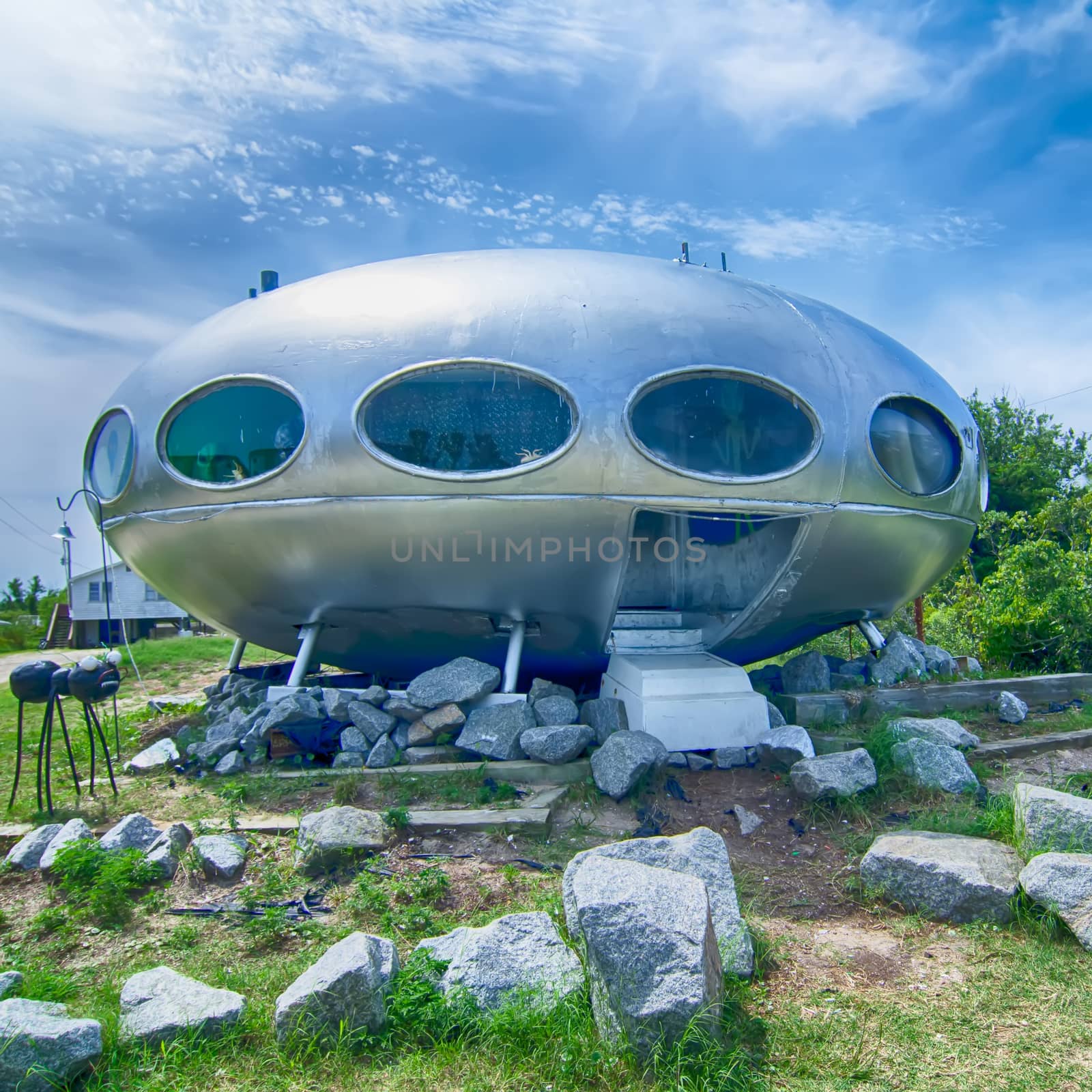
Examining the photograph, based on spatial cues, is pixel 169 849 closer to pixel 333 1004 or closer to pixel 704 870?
pixel 333 1004

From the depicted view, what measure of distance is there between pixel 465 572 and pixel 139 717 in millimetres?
5693

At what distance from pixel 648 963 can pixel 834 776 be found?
10.5 feet

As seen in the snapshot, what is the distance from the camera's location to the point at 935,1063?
3.12 meters

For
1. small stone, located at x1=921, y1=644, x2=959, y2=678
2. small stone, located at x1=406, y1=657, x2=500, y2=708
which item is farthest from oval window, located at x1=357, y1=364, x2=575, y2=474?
small stone, located at x1=921, y1=644, x2=959, y2=678

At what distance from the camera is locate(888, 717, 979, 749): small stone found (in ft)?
22.1

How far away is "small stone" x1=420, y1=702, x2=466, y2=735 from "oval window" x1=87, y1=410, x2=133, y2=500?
3.80 meters

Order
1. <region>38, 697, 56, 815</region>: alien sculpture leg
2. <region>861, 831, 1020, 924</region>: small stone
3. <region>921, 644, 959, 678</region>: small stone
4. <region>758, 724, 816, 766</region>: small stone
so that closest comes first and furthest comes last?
<region>861, 831, 1020, 924</region>: small stone < <region>38, 697, 56, 815</region>: alien sculpture leg < <region>758, 724, 816, 766</region>: small stone < <region>921, 644, 959, 678</region>: small stone

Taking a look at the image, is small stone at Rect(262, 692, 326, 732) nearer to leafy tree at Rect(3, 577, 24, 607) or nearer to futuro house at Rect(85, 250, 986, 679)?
futuro house at Rect(85, 250, 986, 679)

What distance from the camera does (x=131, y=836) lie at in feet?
17.5

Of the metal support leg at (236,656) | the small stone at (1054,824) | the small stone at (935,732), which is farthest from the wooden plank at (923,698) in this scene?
the metal support leg at (236,656)

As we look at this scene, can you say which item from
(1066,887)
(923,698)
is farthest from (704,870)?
(923,698)

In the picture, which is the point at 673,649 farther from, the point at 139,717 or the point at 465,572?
the point at 139,717

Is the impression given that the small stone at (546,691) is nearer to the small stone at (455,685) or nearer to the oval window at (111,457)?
the small stone at (455,685)

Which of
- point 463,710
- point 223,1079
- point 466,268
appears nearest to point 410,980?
point 223,1079
